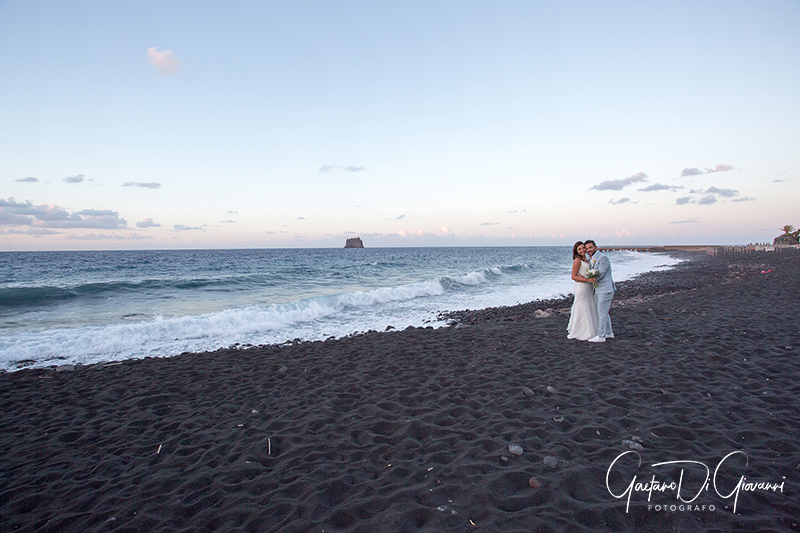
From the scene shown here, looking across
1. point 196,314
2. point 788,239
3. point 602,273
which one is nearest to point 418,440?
point 602,273

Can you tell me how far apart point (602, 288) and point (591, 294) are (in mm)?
268

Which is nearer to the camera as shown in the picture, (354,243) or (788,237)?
(788,237)

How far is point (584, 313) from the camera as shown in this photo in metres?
8.55

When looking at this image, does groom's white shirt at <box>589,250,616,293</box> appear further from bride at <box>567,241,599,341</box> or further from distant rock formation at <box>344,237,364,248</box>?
distant rock formation at <box>344,237,364,248</box>

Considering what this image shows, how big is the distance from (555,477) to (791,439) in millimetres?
2790

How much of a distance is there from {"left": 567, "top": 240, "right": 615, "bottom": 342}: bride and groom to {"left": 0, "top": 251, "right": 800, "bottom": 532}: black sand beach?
0.46 m

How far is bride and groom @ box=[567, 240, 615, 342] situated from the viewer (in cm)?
834

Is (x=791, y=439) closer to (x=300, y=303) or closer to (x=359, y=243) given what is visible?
(x=300, y=303)

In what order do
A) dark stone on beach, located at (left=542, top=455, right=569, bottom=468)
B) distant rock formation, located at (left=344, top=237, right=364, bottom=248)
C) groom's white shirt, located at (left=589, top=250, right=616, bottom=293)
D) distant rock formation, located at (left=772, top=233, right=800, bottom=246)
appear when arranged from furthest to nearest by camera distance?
1. distant rock formation, located at (left=344, top=237, right=364, bottom=248)
2. distant rock formation, located at (left=772, top=233, right=800, bottom=246)
3. groom's white shirt, located at (left=589, top=250, right=616, bottom=293)
4. dark stone on beach, located at (left=542, top=455, right=569, bottom=468)

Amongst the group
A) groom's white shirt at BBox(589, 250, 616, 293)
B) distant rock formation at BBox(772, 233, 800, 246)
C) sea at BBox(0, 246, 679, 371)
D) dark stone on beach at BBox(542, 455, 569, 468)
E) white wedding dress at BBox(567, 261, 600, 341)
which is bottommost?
sea at BBox(0, 246, 679, 371)

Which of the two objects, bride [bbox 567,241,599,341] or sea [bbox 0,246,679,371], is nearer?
bride [bbox 567,241,599,341]

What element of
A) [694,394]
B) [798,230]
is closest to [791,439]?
[694,394]
